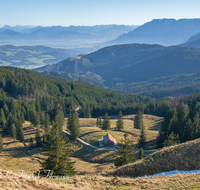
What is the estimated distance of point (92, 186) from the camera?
1944cm

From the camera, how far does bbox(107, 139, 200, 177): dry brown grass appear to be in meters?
24.4

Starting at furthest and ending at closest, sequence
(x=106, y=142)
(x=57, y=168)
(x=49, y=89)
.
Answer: (x=49, y=89) < (x=106, y=142) < (x=57, y=168)

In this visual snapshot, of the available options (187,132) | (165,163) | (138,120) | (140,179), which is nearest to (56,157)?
(140,179)

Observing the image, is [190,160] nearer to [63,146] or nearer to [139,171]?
[139,171]

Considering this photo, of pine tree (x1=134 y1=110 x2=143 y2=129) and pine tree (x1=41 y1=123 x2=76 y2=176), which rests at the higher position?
pine tree (x1=41 y1=123 x2=76 y2=176)

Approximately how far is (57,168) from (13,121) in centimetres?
6762

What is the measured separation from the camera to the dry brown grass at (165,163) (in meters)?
24.4

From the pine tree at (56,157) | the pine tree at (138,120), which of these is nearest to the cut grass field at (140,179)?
the pine tree at (56,157)

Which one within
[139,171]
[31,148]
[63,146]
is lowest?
[31,148]

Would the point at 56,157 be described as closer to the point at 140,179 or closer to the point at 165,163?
the point at 140,179

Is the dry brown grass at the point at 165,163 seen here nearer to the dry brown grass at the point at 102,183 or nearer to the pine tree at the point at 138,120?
the dry brown grass at the point at 102,183

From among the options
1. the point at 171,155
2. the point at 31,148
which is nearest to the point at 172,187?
the point at 171,155

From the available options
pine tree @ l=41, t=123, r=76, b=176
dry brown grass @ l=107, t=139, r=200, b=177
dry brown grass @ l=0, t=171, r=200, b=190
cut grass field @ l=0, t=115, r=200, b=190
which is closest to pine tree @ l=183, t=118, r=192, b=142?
cut grass field @ l=0, t=115, r=200, b=190

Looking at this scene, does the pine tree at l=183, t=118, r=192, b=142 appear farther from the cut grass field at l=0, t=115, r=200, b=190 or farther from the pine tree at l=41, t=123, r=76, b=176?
the pine tree at l=41, t=123, r=76, b=176
